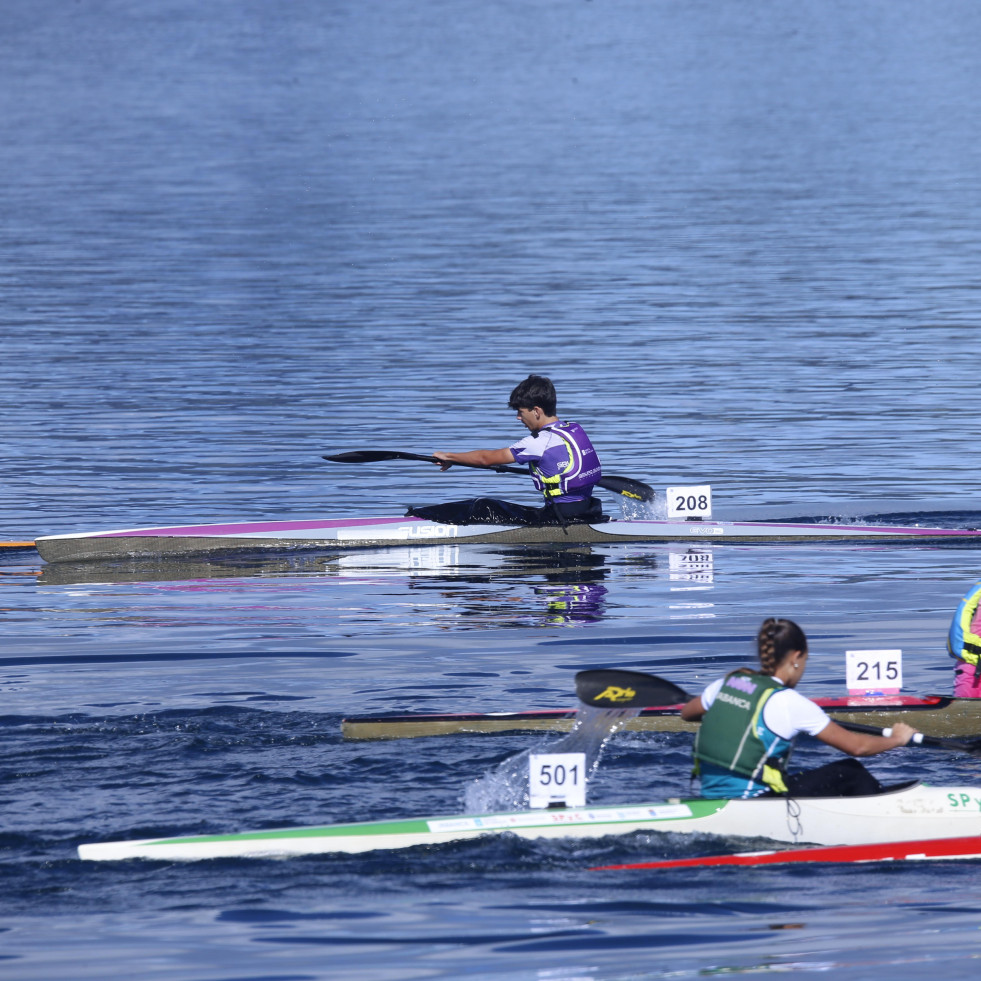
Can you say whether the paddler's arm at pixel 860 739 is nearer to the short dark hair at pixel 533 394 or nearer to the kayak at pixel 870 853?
the kayak at pixel 870 853

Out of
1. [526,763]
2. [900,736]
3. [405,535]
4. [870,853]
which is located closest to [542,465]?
[405,535]

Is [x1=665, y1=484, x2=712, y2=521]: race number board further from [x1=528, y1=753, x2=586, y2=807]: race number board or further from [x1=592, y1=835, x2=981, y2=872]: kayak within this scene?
[x1=528, y1=753, x2=586, y2=807]: race number board

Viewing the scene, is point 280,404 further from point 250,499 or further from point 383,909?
point 383,909

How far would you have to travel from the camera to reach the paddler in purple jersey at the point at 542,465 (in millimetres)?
16406

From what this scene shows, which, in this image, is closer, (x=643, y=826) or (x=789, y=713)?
(x=789, y=713)

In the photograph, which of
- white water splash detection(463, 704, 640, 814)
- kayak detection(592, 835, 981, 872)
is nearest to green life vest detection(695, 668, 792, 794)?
kayak detection(592, 835, 981, 872)

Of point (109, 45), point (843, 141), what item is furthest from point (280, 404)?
point (109, 45)

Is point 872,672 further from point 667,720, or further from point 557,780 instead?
point 557,780

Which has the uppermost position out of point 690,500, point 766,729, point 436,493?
point 436,493

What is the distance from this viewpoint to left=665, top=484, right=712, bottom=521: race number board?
Result: 1770 cm

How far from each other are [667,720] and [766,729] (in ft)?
7.25

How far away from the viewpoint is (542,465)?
17.1m

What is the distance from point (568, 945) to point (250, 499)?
44.6 feet

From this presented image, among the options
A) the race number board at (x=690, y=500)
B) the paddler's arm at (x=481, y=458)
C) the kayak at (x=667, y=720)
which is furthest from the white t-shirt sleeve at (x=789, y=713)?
the race number board at (x=690, y=500)
